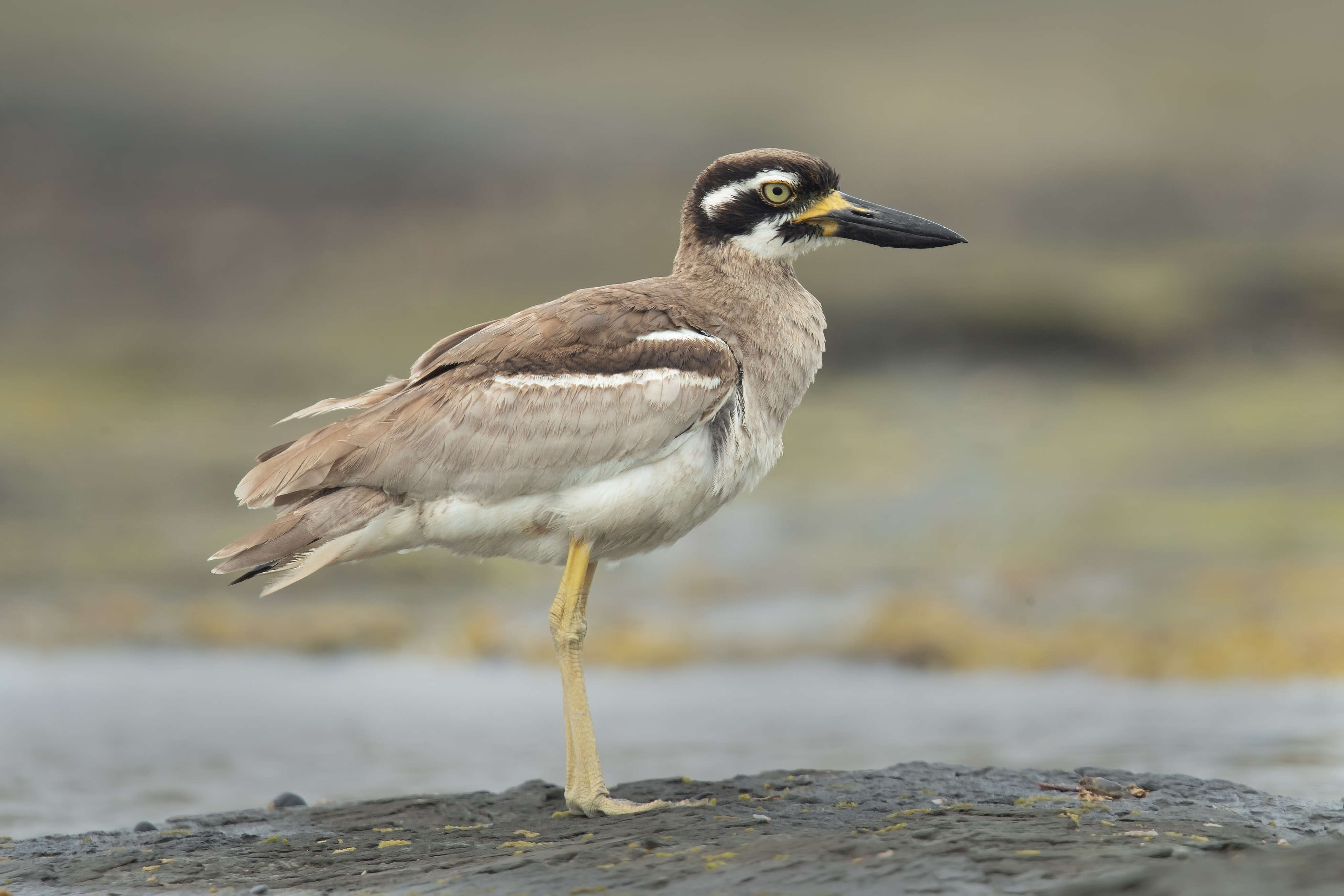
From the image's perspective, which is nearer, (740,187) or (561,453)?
(561,453)

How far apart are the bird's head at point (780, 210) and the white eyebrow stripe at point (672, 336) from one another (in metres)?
1.27

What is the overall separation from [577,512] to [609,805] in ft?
6.80

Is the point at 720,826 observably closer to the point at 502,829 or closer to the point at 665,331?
the point at 502,829

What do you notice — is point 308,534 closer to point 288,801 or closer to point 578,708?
point 578,708

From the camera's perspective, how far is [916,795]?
9188mm

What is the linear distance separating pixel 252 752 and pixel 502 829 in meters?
9.51

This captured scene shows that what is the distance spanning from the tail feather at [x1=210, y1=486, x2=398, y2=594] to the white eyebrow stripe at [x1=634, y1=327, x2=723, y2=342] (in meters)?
2.13

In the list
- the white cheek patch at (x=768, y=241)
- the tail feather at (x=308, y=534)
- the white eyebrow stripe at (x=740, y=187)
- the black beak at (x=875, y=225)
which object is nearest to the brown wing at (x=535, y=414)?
the tail feather at (x=308, y=534)

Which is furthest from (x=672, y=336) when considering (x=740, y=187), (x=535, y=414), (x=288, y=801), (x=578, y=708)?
(x=288, y=801)

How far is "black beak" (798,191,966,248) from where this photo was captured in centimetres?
1047

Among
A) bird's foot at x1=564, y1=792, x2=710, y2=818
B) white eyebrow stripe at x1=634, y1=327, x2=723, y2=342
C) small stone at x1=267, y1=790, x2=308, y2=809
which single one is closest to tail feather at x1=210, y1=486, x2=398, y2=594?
white eyebrow stripe at x1=634, y1=327, x2=723, y2=342

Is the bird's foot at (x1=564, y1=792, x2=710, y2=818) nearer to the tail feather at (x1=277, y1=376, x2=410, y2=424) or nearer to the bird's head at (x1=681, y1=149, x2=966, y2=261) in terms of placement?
the tail feather at (x1=277, y1=376, x2=410, y2=424)

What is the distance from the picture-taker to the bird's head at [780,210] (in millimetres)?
10336

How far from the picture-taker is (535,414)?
9.05 metres
